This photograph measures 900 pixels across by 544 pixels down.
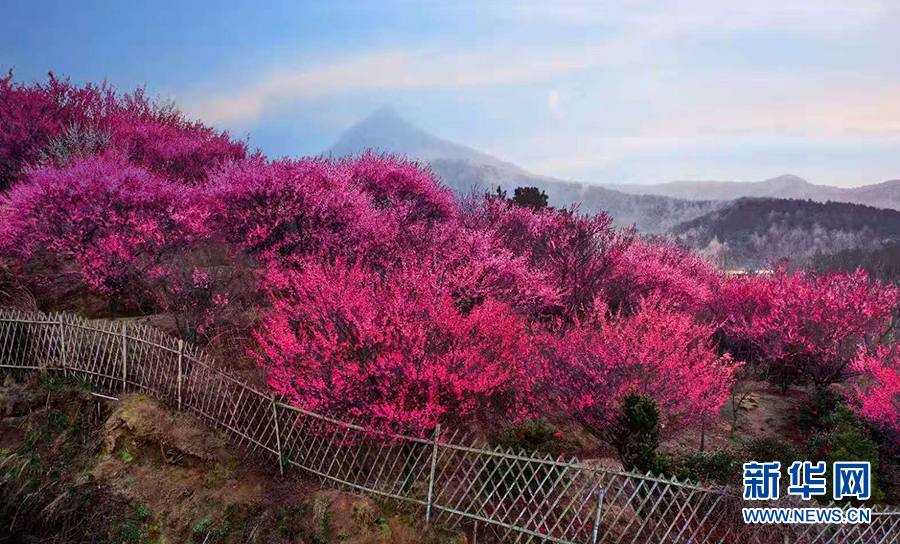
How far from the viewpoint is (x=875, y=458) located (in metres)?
11.8

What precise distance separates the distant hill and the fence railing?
80543 millimetres

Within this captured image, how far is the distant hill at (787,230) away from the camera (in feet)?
286

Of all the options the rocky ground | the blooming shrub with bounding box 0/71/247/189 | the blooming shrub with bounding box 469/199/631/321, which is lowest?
the rocky ground

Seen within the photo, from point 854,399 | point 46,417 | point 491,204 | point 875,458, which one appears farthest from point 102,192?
point 854,399

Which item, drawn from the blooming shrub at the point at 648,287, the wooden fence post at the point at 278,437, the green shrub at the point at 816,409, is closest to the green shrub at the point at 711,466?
the green shrub at the point at 816,409

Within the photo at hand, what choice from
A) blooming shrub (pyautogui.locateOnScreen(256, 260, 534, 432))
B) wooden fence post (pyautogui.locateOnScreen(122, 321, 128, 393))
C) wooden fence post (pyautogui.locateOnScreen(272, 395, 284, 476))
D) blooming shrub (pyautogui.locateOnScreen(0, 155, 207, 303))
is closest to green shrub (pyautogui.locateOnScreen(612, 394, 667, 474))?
blooming shrub (pyautogui.locateOnScreen(256, 260, 534, 432))

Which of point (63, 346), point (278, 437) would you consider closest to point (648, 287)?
point (278, 437)

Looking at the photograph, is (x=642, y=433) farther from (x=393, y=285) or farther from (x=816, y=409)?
(x=816, y=409)

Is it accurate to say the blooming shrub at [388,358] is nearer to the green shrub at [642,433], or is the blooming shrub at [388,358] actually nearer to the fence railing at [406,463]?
the fence railing at [406,463]

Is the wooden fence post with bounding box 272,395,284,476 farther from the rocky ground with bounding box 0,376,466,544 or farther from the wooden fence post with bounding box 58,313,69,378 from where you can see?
the wooden fence post with bounding box 58,313,69,378

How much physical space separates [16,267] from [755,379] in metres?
26.8

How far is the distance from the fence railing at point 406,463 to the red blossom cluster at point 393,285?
691 millimetres

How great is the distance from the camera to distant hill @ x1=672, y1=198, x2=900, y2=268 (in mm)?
87125

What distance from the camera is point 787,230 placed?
93.7 meters
